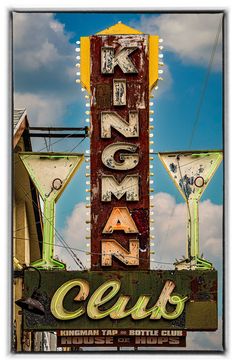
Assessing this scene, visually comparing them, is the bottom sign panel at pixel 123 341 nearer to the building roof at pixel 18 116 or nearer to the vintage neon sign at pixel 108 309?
the vintage neon sign at pixel 108 309

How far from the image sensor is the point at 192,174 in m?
25.4

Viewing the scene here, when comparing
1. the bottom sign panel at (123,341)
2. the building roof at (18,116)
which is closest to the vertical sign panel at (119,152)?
the bottom sign panel at (123,341)

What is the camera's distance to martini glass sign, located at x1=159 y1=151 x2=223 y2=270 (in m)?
25.1

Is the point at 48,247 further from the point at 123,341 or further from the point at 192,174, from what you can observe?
the point at 192,174

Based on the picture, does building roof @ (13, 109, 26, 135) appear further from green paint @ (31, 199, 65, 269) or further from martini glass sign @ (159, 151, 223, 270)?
martini glass sign @ (159, 151, 223, 270)

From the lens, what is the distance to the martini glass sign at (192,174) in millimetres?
25109

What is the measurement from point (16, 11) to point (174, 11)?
8.70 ft

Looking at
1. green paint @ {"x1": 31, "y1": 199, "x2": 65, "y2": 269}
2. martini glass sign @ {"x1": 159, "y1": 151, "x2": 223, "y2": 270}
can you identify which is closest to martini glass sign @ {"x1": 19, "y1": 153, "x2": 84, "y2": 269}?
green paint @ {"x1": 31, "y1": 199, "x2": 65, "y2": 269}

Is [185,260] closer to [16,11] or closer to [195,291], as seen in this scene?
[195,291]

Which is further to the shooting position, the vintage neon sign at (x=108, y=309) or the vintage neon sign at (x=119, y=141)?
the vintage neon sign at (x=119, y=141)

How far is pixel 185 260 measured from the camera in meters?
24.9

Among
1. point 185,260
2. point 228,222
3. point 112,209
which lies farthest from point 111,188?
point 228,222

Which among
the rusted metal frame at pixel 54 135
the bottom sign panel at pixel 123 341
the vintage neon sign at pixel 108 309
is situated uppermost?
the rusted metal frame at pixel 54 135

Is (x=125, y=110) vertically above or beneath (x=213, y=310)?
above
